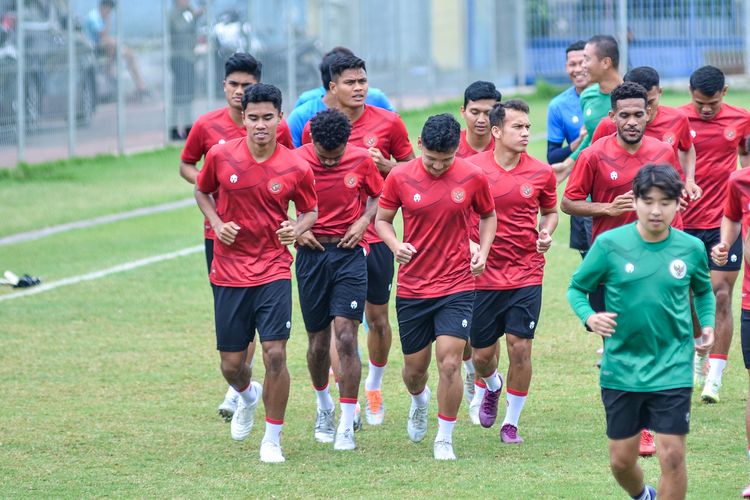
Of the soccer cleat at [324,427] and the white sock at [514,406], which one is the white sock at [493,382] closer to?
the white sock at [514,406]

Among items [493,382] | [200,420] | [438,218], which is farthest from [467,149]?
[200,420]

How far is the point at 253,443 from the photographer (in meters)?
9.92

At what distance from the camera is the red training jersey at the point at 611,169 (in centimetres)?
973

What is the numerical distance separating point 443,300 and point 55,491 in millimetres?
2747

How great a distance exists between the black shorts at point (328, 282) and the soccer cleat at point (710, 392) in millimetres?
2693

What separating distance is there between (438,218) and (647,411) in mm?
2321

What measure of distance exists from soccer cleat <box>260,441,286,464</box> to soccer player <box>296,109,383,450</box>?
0.64 meters

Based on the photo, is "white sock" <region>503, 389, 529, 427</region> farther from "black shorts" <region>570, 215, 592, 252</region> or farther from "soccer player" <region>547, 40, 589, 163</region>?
"soccer player" <region>547, 40, 589, 163</region>

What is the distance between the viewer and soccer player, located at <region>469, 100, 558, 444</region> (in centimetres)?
983

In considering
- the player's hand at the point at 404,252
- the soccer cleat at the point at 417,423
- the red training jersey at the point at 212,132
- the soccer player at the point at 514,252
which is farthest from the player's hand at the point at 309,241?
the soccer cleat at the point at 417,423

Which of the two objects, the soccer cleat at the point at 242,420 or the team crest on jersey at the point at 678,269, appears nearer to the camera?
the team crest on jersey at the point at 678,269

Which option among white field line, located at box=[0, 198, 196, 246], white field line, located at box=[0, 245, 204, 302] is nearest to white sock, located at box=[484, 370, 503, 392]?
white field line, located at box=[0, 245, 204, 302]

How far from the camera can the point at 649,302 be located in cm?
736

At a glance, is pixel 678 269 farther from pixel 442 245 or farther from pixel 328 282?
pixel 328 282
